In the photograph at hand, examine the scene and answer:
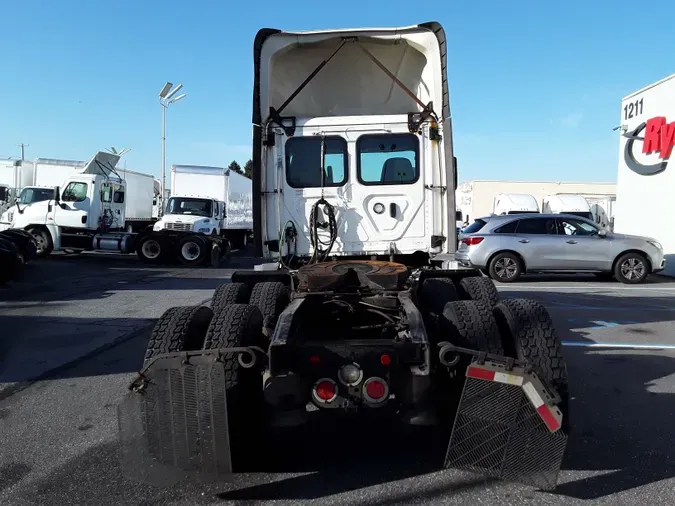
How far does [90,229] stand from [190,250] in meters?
3.51

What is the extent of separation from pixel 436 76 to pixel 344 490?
196 inches

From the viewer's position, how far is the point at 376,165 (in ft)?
24.1

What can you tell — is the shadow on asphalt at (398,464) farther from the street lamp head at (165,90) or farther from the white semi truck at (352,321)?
the street lamp head at (165,90)

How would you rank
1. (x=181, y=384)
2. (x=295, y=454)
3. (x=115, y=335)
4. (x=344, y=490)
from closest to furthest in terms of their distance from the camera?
1. (x=181, y=384)
2. (x=344, y=490)
3. (x=295, y=454)
4. (x=115, y=335)

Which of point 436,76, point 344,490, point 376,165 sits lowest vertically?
point 344,490

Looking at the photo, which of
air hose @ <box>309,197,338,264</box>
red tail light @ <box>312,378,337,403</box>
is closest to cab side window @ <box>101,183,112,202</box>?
air hose @ <box>309,197,338,264</box>

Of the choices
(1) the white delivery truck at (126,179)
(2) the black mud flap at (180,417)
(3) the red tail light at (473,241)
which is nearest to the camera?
(2) the black mud flap at (180,417)

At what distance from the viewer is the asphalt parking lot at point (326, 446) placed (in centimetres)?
362

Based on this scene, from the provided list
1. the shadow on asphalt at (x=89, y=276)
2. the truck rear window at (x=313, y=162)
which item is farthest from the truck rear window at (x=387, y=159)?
the shadow on asphalt at (x=89, y=276)

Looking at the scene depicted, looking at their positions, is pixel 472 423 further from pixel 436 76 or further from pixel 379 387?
pixel 436 76

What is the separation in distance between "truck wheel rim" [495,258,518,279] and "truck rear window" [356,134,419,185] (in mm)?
8418

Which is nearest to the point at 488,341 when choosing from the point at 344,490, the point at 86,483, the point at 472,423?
the point at 472,423

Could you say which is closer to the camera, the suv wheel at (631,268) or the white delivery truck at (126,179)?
the suv wheel at (631,268)

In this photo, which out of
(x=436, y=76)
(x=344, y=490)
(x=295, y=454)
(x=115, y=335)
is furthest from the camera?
(x=115, y=335)
